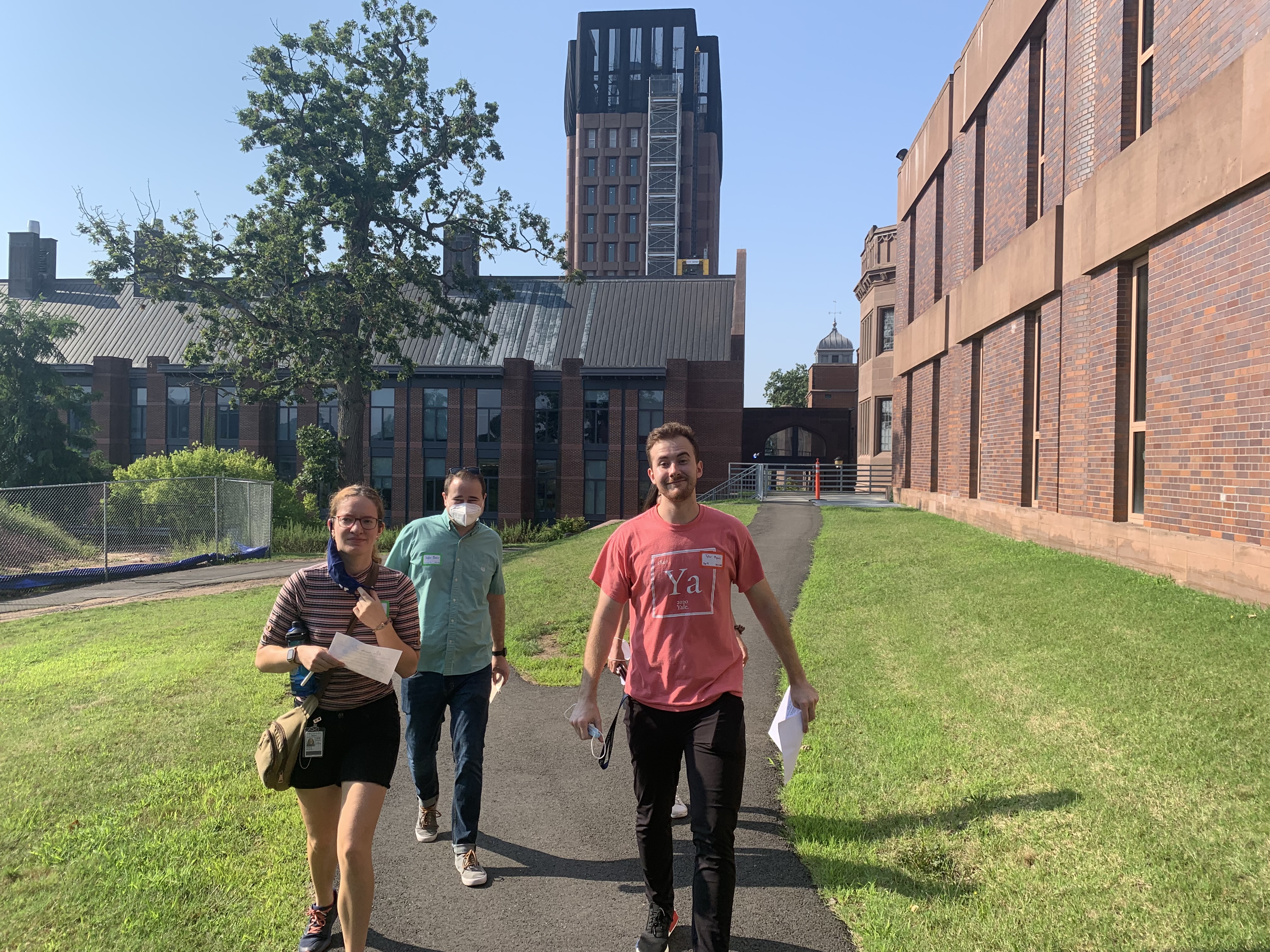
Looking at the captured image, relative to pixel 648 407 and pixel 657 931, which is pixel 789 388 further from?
pixel 657 931

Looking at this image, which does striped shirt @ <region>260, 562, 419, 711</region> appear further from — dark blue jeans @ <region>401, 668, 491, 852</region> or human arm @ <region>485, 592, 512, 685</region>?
human arm @ <region>485, 592, 512, 685</region>

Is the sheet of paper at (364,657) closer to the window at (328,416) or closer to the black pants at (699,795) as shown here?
the black pants at (699,795)

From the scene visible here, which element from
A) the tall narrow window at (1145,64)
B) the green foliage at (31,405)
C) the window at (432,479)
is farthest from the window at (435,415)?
the tall narrow window at (1145,64)

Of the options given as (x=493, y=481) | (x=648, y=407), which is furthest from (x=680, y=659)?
(x=493, y=481)

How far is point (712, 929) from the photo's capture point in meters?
3.50

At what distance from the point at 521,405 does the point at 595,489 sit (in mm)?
5451

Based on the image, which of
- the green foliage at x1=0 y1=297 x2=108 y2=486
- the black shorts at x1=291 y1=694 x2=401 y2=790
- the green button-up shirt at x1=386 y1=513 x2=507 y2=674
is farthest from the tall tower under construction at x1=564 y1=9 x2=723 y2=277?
the black shorts at x1=291 y1=694 x2=401 y2=790

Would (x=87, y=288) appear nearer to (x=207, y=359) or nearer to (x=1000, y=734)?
(x=207, y=359)

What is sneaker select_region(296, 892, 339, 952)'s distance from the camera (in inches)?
152

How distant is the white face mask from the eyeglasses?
107 cm

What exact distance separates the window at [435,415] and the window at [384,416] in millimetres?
1570

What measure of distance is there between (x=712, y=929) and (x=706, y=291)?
48615 millimetres

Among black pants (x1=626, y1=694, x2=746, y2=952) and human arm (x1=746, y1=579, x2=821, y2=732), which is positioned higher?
human arm (x1=746, y1=579, x2=821, y2=732)

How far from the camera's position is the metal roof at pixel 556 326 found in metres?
47.7
